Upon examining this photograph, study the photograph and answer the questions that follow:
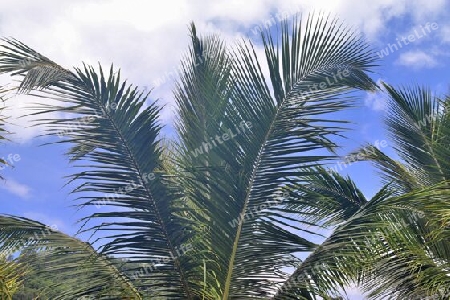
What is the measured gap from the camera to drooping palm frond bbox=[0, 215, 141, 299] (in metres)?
4.22

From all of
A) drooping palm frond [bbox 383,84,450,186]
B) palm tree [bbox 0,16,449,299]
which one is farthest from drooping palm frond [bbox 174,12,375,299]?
drooping palm frond [bbox 383,84,450,186]

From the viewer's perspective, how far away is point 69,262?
14.1ft

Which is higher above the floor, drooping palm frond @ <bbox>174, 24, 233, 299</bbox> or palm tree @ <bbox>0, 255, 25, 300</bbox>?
drooping palm frond @ <bbox>174, 24, 233, 299</bbox>

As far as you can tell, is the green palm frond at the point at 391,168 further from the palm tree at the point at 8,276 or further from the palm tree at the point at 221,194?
the palm tree at the point at 8,276


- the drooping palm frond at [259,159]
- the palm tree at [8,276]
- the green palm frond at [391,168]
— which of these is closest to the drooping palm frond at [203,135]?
the drooping palm frond at [259,159]

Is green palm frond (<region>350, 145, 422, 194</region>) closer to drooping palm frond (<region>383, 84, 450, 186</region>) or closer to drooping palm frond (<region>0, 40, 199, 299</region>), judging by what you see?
drooping palm frond (<region>383, 84, 450, 186</region>)

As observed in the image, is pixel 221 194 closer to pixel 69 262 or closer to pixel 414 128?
pixel 69 262

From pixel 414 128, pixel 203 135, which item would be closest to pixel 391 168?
pixel 414 128

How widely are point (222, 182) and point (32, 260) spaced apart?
161cm

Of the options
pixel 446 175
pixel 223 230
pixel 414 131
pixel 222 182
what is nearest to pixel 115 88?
pixel 222 182

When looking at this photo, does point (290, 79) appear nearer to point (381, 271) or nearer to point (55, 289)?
point (55, 289)

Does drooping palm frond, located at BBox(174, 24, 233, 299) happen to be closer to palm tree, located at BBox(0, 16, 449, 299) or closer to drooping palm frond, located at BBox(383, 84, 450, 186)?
palm tree, located at BBox(0, 16, 449, 299)

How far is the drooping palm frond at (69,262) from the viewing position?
4.22m

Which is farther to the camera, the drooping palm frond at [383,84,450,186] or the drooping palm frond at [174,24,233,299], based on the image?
the drooping palm frond at [383,84,450,186]
